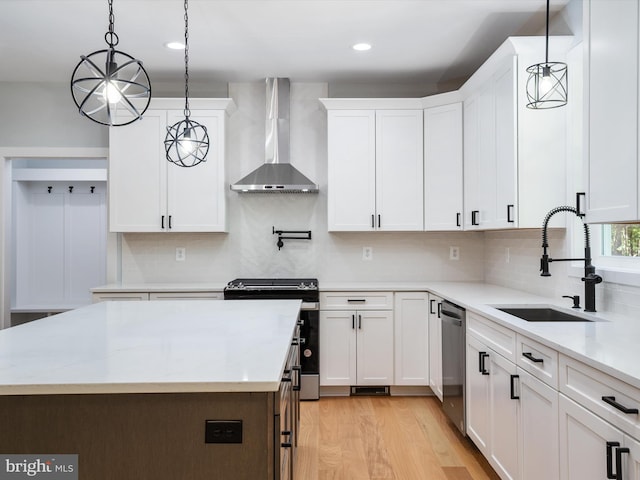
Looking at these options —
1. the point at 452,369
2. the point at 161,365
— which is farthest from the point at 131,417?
the point at 452,369

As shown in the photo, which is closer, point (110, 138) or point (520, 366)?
point (520, 366)

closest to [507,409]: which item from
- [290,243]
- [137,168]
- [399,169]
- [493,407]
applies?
[493,407]

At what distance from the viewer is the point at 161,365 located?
60.3 inches

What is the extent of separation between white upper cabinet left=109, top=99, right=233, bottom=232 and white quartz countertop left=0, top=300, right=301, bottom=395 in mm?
1663

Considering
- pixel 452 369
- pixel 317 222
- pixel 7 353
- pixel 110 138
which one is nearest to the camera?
pixel 7 353

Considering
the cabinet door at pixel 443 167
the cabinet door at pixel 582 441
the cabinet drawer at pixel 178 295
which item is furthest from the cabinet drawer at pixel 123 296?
the cabinet door at pixel 582 441

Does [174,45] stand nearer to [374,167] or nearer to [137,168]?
[137,168]

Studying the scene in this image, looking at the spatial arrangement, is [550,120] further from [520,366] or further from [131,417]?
[131,417]

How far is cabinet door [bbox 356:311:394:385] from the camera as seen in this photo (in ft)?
13.1

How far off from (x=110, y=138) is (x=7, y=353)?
9.46 feet

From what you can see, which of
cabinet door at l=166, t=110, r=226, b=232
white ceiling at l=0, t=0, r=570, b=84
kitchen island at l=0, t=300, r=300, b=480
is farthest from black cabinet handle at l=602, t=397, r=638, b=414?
cabinet door at l=166, t=110, r=226, b=232

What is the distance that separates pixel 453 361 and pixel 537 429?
1234 millimetres

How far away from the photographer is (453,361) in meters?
3.23

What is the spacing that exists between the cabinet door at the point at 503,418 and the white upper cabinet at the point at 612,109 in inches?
33.4
